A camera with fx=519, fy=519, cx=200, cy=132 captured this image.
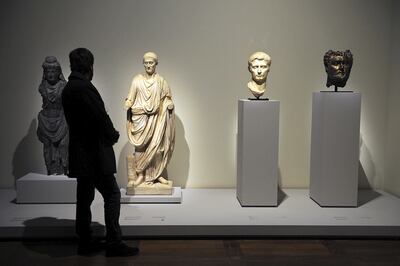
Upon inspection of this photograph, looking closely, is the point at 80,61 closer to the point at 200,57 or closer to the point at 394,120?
the point at 200,57

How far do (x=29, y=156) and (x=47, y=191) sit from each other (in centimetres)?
102

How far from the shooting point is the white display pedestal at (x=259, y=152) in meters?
5.42

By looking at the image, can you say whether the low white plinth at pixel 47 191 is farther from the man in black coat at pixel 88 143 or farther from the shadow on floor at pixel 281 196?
the shadow on floor at pixel 281 196

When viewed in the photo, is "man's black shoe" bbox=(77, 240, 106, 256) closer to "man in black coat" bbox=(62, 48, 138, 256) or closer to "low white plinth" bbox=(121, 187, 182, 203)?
"man in black coat" bbox=(62, 48, 138, 256)

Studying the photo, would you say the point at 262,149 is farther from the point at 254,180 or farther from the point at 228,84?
the point at 228,84

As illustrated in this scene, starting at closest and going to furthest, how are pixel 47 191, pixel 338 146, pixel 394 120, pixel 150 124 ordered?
pixel 338 146, pixel 47 191, pixel 150 124, pixel 394 120

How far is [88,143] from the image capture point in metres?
4.14

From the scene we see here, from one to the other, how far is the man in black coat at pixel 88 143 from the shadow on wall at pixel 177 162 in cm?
215

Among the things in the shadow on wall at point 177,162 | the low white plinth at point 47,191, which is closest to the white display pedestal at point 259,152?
the shadow on wall at point 177,162

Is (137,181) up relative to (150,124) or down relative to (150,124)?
down

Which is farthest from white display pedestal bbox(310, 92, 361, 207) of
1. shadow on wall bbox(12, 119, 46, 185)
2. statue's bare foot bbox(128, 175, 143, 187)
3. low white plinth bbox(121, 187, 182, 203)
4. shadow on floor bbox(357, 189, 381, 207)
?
shadow on wall bbox(12, 119, 46, 185)

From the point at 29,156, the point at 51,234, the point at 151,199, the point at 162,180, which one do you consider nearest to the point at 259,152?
the point at 162,180
